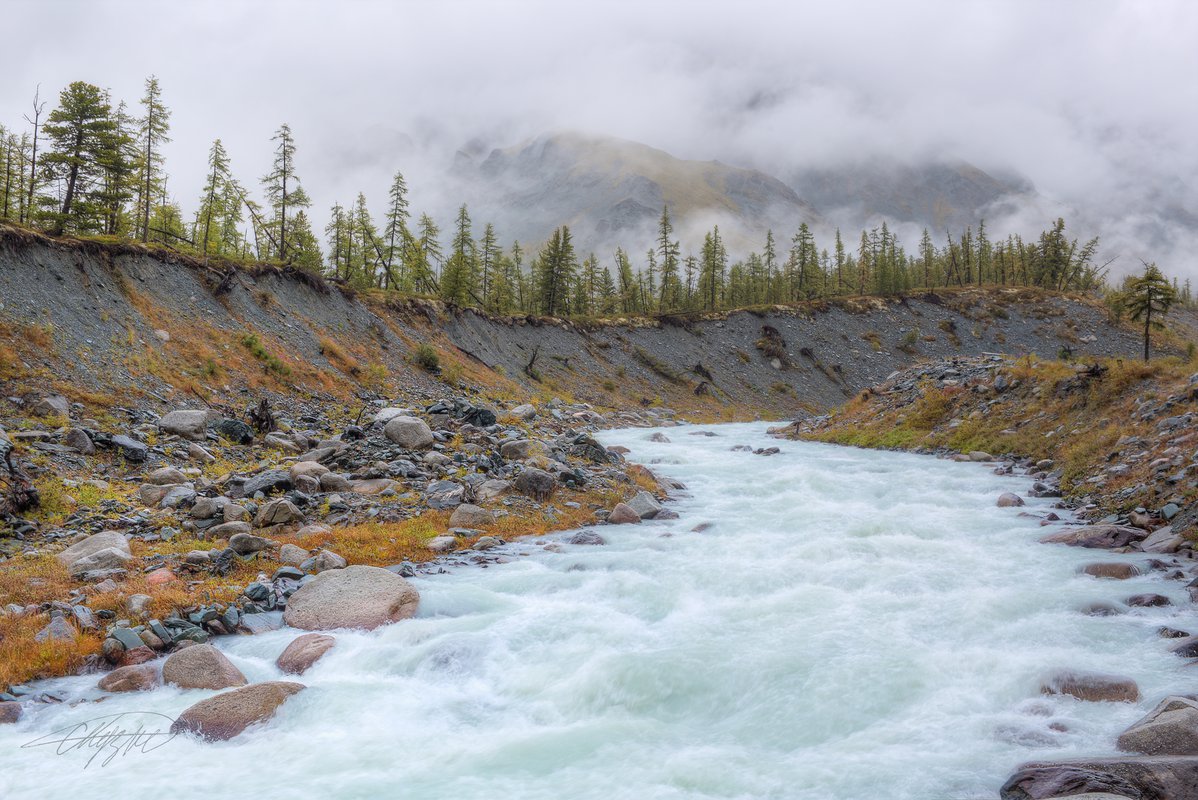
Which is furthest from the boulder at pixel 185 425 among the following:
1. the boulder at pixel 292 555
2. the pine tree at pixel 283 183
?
the pine tree at pixel 283 183

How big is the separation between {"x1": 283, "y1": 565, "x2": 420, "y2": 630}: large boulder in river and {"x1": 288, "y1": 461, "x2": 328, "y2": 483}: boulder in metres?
6.59

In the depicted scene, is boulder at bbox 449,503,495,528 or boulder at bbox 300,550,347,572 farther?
boulder at bbox 449,503,495,528

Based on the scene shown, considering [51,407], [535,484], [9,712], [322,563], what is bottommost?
[9,712]

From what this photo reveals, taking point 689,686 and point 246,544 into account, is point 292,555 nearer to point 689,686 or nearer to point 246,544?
point 246,544

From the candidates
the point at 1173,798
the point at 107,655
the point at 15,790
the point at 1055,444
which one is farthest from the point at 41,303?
the point at 1055,444

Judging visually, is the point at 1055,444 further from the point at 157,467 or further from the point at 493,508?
the point at 157,467

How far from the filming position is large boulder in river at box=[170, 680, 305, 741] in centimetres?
795

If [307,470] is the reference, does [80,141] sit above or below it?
above

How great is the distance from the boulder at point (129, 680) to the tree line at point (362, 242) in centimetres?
2985

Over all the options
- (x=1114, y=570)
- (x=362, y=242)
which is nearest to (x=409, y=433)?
(x=1114, y=570)

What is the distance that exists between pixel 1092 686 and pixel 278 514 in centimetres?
1594

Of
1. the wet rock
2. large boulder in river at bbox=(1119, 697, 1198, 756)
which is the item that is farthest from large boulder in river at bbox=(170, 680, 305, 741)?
large boulder in river at bbox=(1119, 697, 1198, 756)
